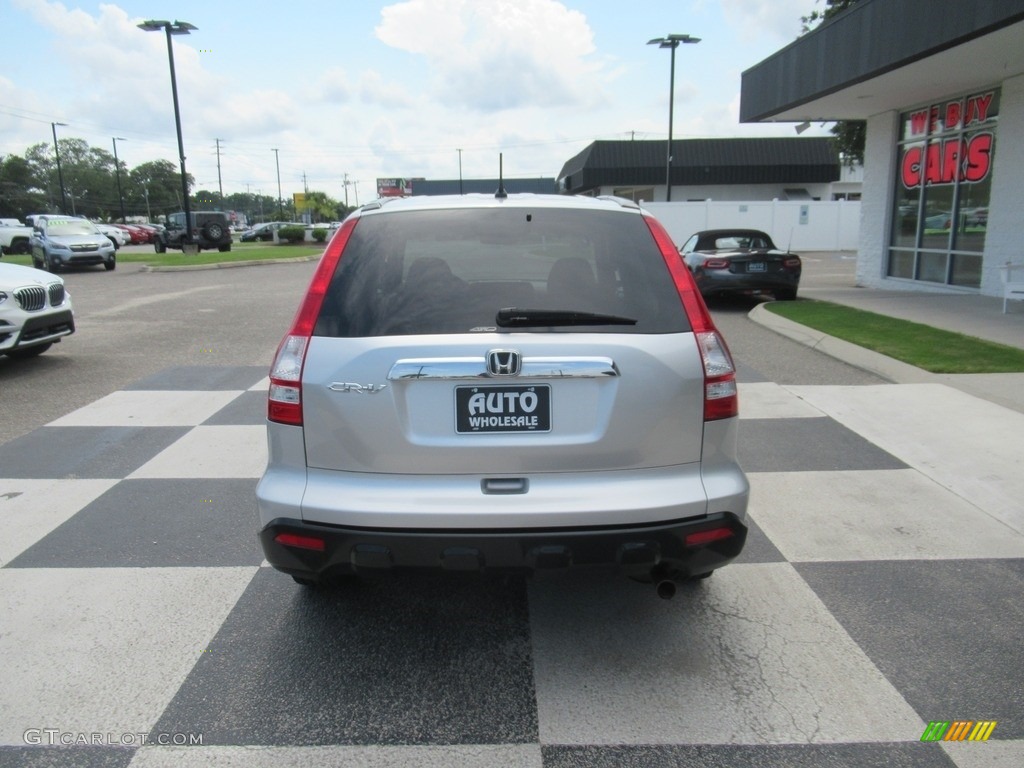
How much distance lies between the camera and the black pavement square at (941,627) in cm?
279

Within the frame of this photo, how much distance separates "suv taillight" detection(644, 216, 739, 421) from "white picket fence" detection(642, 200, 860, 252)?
1205 inches

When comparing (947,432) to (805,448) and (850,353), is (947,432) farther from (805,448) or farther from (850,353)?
(850,353)

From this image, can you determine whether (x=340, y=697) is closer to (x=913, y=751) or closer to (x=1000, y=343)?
(x=913, y=751)

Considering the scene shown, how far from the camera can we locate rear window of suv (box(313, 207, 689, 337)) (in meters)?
2.86

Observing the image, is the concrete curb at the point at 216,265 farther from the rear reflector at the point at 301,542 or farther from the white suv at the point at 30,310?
the rear reflector at the point at 301,542

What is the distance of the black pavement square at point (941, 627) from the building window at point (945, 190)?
1200cm

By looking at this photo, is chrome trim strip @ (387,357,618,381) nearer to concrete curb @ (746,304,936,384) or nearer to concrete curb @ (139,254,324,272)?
concrete curb @ (746,304,936,384)

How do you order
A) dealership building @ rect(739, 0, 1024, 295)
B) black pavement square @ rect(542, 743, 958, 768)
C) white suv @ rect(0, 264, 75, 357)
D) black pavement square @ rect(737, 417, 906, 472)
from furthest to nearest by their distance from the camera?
dealership building @ rect(739, 0, 1024, 295) → white suv @ rect(0, 264, 75, 357) → black pavement square @ rect(737, 417, 906, 472) → black pavement square @ rect(542, 743, 958, 768)

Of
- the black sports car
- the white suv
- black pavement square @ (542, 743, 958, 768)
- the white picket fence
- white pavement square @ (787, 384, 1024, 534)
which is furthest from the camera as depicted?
the white picket fence

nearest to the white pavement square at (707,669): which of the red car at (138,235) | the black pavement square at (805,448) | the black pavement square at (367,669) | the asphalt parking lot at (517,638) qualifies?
the asphalt parking lot at (517,638)

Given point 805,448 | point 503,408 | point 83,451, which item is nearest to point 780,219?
point 805,448

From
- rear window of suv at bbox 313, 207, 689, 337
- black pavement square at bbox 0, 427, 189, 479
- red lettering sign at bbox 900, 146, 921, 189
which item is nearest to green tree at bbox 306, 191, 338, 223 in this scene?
red lettering sign at bbox 900, 146, 921, 189

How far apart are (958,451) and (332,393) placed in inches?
184

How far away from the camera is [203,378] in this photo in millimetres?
8133
